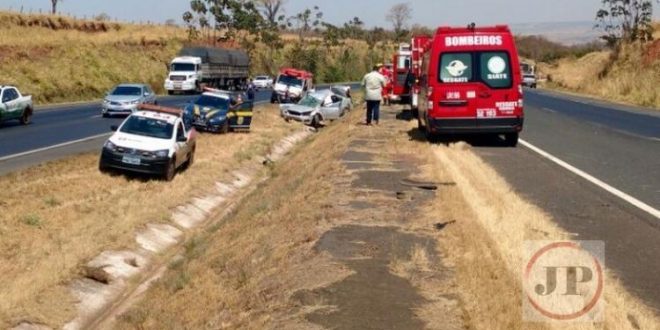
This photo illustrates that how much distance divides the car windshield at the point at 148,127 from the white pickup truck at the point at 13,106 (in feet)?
40.6

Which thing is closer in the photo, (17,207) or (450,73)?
(17,207)

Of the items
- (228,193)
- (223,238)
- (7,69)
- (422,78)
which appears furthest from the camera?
(7,69)

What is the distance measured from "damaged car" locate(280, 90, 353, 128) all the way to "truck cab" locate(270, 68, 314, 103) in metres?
9.55

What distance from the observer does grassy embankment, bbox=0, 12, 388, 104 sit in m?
59.3

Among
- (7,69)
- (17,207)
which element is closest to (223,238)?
(17,207)

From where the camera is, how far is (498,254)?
8.64 metres

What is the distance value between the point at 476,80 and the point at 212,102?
666 inches

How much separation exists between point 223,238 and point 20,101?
2233cm

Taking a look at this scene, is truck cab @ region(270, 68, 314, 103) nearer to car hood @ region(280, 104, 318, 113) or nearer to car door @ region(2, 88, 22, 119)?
car hood @ region(280, 104, 318, 113)

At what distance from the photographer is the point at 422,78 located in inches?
832

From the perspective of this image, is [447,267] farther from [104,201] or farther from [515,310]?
[104,201]

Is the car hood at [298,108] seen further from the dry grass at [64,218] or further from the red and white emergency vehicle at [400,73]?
the dry grass at [64,218]

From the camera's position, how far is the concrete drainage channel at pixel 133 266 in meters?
13.2

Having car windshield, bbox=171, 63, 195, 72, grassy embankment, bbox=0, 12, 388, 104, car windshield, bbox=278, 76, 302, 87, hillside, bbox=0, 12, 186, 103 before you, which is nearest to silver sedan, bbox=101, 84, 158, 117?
car windshield, bbox=278, 76, 302, 87
